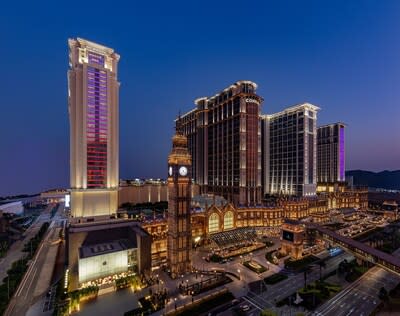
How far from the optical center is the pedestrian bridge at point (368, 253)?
4364 cm

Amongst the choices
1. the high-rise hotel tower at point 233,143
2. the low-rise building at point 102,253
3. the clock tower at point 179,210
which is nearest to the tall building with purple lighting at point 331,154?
the high-rise hotel tower at point 233,143

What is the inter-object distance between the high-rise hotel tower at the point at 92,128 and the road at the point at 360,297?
3265 inches

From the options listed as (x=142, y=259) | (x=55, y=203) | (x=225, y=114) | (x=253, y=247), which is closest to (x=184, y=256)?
(x=142, y=259)

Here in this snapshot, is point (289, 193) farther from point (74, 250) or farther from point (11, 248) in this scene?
point (11, 248)

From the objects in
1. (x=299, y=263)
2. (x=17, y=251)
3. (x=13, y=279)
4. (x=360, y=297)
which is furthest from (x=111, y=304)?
(x=17, y=251)

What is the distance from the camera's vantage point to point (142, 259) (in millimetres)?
50844

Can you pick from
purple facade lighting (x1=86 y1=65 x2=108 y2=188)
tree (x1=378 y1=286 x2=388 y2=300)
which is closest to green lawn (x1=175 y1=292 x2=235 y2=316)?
tree (x1=378 y1=286 x2=388 y2=300)

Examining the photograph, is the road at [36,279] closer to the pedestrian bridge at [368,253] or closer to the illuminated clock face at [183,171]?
the illuminated clock face at [183,171]

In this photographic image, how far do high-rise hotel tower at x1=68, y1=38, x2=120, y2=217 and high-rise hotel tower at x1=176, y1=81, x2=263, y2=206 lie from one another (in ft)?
117

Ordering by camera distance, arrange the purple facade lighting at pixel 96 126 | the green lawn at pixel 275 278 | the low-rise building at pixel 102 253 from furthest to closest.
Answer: the purple facade lighting at pixel 96 126 < the green lawn at pixel 275 278 < the low-rise building at pixel 102 253

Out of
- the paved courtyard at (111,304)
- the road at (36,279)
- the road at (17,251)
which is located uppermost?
the paved courtyard at (111,304)

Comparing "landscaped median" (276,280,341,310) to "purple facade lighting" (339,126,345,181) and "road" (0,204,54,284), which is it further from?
"purple facade lighting" (339,126,345,181)

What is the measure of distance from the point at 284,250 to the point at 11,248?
307 feet

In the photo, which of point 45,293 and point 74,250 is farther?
point 74,250
